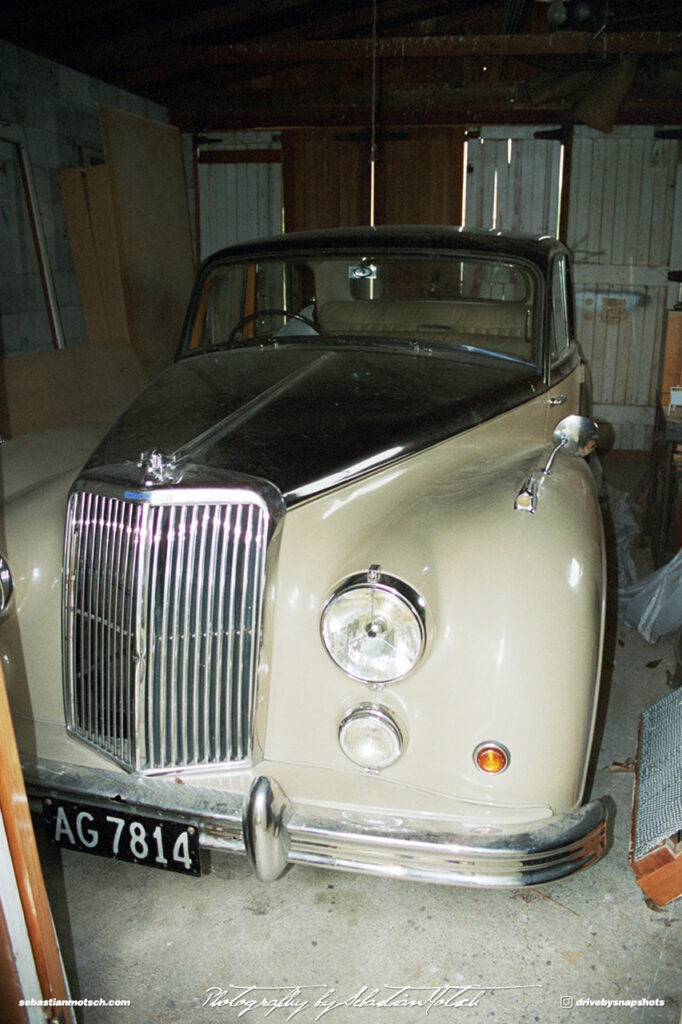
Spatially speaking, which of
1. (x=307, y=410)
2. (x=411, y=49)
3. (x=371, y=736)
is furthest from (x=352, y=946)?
(x=411, y=49)

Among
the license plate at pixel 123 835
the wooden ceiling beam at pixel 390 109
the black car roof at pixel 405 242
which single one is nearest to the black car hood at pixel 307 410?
the black car roof at pixel 405 242

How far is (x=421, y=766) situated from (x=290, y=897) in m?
0.76

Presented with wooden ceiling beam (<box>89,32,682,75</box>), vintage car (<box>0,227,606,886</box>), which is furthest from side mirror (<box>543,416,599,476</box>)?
wooden ceiling beam (<box>89,32,682,75</box>)

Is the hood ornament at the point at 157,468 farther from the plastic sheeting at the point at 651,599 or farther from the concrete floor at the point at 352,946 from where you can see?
the plastic sheeting at the point at 651,599

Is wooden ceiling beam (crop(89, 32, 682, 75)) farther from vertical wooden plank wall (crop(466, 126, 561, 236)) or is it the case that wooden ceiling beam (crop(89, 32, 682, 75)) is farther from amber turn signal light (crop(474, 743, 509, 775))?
amber turn signal light (crop(474, 743, 509, 775))

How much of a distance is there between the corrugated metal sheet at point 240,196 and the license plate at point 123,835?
7.28 meters

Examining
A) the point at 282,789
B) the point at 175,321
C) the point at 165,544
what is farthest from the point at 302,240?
the point at 175,321

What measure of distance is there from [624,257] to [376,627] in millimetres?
7065

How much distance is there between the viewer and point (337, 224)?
833 cm

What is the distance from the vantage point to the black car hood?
2.09 meters

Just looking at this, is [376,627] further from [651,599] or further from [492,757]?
[651,599]

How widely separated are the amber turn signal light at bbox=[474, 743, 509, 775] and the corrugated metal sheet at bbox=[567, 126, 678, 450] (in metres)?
6.79

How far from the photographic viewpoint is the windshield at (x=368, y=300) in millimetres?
3186

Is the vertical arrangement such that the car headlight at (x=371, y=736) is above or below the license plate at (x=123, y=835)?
above
